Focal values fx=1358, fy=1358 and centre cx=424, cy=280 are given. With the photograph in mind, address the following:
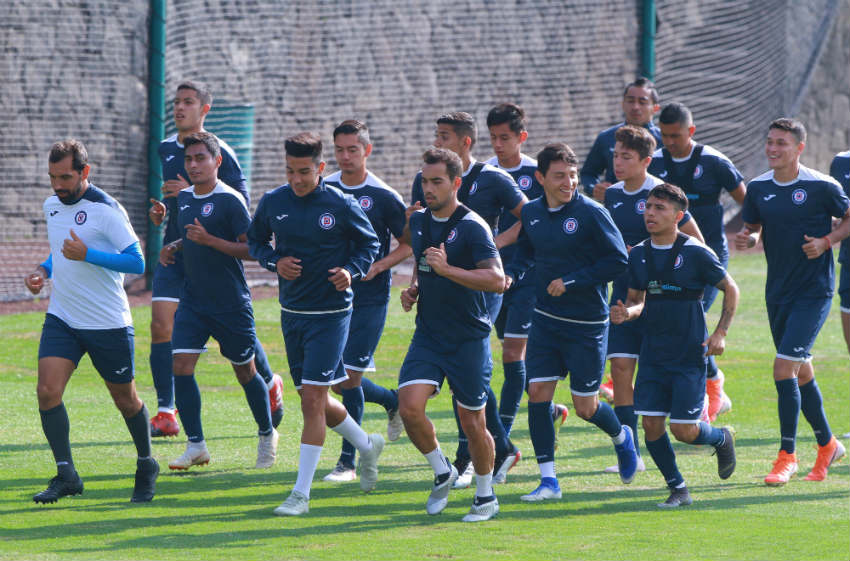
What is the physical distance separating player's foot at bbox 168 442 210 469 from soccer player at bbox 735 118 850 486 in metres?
3.71

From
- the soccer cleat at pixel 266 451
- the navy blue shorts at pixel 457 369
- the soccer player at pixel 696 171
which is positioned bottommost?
the soccer cleat at pixel 266 451

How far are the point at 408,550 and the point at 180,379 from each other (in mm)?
2729

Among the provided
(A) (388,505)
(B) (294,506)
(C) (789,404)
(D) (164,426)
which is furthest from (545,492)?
(D) (164,426)

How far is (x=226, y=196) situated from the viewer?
8.69 meters

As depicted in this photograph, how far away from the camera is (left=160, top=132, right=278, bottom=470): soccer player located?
28.2 ft

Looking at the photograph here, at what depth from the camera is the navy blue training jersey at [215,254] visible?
340 inches

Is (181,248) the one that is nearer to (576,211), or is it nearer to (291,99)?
(576,211)

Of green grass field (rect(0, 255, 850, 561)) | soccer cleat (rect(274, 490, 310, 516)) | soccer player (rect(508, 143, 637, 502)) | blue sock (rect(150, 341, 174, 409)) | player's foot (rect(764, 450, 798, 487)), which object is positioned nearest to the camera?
green grass field (rect(0, 255, 850, 561))

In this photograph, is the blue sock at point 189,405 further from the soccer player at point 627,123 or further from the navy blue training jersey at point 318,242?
the soccer player at point 627,123

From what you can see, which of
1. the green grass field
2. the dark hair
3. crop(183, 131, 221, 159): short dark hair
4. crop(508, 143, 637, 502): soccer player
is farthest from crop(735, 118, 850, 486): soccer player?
crop(183, 131, 221, 159): short dark hair

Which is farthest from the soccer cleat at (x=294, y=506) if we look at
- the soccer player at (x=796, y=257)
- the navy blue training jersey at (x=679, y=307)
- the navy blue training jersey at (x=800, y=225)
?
the navy blue training jersey at (x=800, y=225)

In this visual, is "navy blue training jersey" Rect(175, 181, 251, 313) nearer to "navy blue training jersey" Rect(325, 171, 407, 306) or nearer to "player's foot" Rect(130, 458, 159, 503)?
"navy blue training jersey" Rect(325, 171, 407, 306)

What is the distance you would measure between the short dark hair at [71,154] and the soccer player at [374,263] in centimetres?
165

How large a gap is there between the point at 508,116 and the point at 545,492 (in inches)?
101
